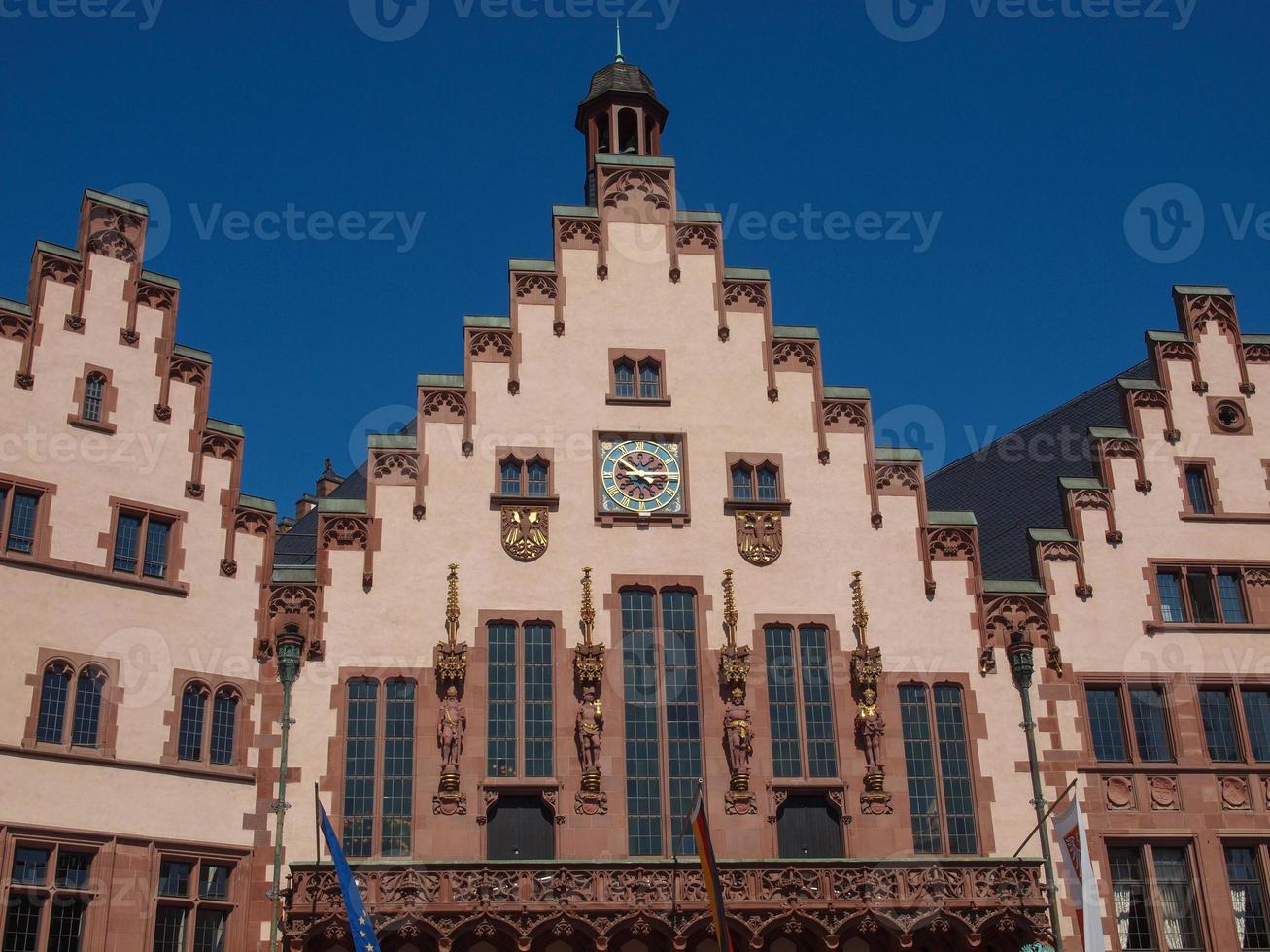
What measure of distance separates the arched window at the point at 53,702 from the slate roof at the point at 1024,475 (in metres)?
21.1

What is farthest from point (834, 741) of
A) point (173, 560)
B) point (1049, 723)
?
point (173, 560)

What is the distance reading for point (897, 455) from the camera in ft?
130

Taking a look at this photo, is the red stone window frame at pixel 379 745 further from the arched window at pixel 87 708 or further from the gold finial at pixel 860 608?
the gold finial at pixel 860 608

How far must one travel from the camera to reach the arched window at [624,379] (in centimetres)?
4003

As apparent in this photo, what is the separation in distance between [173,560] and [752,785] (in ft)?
42.4

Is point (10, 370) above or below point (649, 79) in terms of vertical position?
below

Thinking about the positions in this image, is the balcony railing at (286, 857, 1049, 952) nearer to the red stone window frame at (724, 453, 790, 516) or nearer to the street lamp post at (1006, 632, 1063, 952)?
the street lamp post at (1006, 632, 1063, 952)

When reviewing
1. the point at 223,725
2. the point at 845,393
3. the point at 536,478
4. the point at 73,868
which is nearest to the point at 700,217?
the point at 845,393

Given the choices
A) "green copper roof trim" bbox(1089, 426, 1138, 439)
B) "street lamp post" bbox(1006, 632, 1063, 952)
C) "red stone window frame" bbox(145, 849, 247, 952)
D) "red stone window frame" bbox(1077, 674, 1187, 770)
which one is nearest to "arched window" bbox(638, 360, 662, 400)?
"green copper roof trim" bbox(1089, 426, 1138, 439)

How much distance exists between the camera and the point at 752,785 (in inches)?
1419

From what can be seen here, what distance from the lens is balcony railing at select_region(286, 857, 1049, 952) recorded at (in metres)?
32.7

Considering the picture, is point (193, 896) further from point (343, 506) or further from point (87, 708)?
point (343, 506)

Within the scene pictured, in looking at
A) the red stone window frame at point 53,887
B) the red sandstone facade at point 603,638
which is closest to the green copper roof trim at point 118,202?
the red sandstone facade at point 603,638

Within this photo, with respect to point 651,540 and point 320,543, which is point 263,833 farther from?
point 651,540
